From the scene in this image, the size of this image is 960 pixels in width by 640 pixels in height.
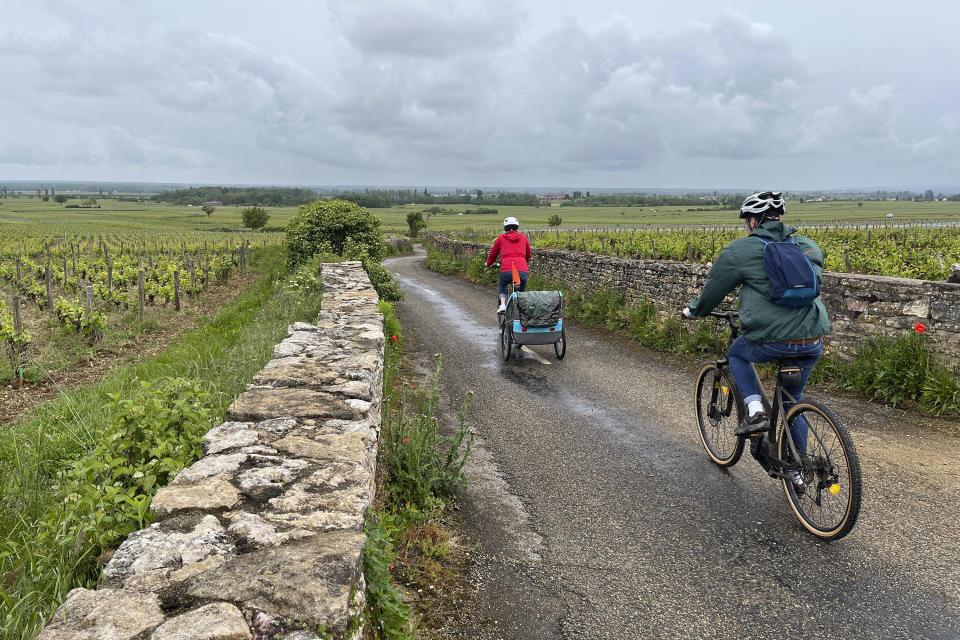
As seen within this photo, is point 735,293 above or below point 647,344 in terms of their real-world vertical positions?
above

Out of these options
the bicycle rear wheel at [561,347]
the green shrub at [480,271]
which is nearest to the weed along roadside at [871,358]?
the bicycle rear wheel at [561,347]

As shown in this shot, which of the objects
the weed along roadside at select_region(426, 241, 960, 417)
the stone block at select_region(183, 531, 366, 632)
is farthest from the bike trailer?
the stone block at select_region(183, 531, 366, 632)

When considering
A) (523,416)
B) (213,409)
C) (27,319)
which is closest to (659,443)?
(523,416)

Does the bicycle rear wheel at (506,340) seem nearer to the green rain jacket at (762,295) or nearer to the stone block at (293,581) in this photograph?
the green rain jacket at (762,295)

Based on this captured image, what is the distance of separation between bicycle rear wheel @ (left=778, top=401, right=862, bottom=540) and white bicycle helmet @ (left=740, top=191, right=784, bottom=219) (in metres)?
1.42

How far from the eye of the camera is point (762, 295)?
14.0ft

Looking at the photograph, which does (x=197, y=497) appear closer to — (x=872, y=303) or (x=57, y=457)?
(x=57, y=457)

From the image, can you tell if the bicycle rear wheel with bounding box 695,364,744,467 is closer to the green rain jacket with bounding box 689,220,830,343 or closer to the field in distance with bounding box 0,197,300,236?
the green rain jacket with bounding box 689,220,830,343

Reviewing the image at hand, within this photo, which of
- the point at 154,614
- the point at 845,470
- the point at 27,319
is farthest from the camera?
the point at 27,319

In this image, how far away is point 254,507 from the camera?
2814 mm

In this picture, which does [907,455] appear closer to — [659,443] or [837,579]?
[659,443]

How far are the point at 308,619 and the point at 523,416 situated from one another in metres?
4.87

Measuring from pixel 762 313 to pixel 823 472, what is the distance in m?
1.15

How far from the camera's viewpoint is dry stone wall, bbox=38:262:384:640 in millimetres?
2029
